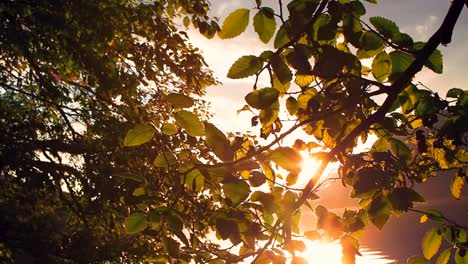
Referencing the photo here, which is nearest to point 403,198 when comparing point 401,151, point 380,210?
point 380,210

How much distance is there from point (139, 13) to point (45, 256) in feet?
17.6

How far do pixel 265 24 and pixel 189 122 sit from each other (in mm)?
447

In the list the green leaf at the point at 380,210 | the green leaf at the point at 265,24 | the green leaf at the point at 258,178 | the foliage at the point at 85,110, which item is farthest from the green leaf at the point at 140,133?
the foliage at the point at 85,110

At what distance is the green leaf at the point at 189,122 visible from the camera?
992 millimetres

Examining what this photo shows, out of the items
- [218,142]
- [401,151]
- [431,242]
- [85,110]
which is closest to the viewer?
[218,142]

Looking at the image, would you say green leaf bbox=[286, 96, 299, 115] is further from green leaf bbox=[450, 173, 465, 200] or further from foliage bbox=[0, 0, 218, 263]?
foliage bbox=[0, 0, 218, 263]

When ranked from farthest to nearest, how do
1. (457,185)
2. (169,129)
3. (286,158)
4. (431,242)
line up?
(457,185) < (431,242) < (169,129) < (286,158)

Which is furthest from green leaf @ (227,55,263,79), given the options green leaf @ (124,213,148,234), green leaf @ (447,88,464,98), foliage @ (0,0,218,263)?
foliage @ (0,0,218,263)

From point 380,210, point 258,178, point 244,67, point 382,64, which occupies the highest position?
point 382,64

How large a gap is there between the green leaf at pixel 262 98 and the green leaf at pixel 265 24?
0.19m

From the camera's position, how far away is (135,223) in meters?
1.22

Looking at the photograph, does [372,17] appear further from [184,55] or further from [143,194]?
[184,55]

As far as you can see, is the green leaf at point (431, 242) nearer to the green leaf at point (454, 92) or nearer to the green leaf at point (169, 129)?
the green leaf at point (454, 92)

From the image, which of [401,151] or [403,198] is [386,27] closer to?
[401,151]
